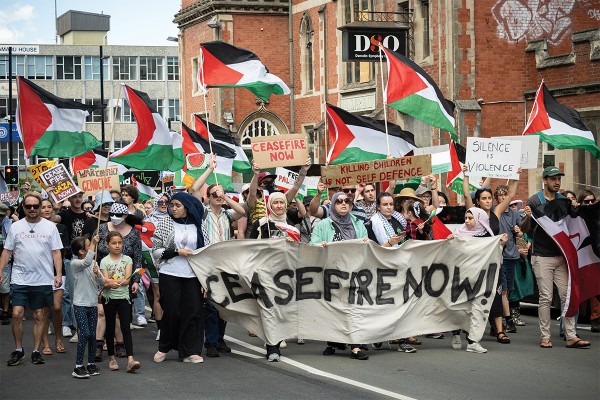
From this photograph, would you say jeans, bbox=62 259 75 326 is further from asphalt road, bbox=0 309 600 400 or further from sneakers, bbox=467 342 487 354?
sneakers, bbox=467 342 487 354

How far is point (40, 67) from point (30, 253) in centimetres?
8801

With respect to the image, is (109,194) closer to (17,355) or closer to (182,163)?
(182,163)

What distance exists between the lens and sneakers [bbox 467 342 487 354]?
13.0 metres

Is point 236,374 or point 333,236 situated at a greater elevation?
point 333,236

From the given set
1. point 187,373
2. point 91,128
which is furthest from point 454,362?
point 91,128

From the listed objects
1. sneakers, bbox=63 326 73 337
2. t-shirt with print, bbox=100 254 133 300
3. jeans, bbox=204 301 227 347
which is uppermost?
t-shirt with print, bbox=100 254 133 300

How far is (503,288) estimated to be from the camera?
14.8m

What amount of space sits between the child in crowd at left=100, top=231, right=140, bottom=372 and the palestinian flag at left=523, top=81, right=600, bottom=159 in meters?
9.28

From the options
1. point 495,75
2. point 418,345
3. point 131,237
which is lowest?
point 418,345

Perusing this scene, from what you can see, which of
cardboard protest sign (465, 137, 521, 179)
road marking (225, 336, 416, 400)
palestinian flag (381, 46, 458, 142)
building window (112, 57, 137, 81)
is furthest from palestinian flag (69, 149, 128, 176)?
building window (112, 57, 137, 81)

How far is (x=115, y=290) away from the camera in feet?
40.4

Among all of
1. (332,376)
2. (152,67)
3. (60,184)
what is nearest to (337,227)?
(332,376)

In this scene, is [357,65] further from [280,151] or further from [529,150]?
[280,151]

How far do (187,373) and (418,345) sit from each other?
10.7 feet
